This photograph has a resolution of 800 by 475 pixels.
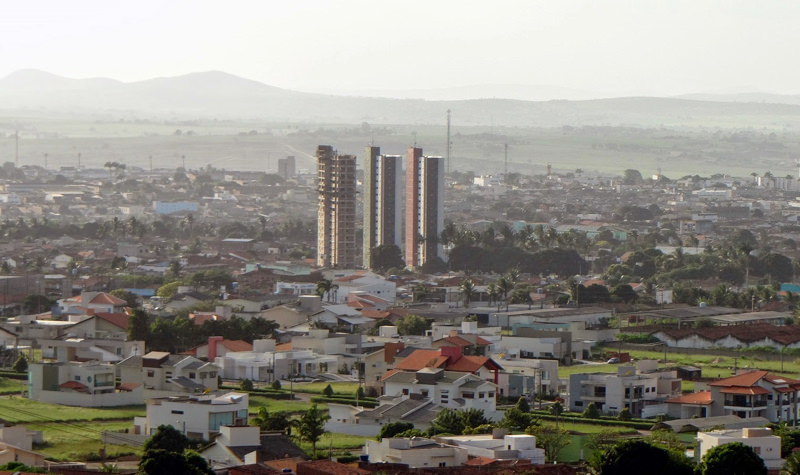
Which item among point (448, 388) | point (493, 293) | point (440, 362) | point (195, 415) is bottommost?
point (493, 293)

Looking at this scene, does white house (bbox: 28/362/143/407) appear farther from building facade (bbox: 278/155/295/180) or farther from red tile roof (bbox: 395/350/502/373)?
building facade (bbox: 278/155/295/180)

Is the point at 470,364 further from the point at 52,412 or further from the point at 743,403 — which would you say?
the point at 52,412

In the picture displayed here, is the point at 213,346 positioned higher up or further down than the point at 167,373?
further down

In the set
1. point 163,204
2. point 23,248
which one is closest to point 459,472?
point 23,248

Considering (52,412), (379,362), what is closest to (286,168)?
(379,362)

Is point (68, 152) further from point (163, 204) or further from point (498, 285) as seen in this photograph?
point (498, 285)
